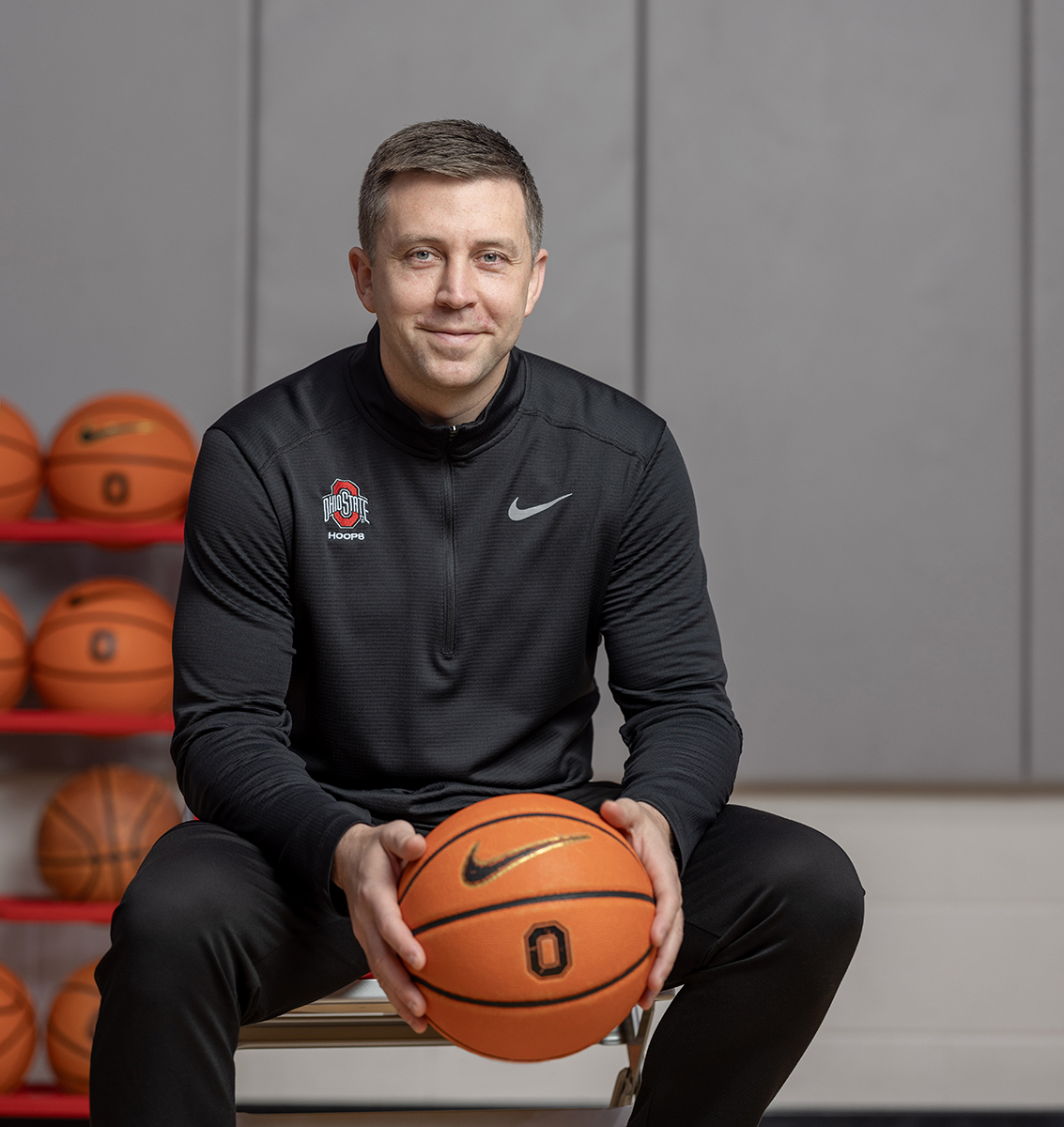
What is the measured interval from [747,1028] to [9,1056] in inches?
54.4

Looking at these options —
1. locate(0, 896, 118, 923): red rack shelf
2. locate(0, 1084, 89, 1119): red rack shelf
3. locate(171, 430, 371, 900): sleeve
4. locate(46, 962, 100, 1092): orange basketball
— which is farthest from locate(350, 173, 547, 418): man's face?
locate(0, 1084, 89, 1119): red rack shelf

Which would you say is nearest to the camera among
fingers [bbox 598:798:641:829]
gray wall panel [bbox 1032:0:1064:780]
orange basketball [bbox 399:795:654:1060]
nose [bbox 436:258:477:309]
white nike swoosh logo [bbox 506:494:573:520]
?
orange basketball [bbox 399:795:654:1060]

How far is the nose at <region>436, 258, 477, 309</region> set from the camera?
Answer: 4.32 feet

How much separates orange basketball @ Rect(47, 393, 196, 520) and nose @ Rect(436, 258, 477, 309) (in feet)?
2.70

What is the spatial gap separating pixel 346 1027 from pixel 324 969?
0.57 feet

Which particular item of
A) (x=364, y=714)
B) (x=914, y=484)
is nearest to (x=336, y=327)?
(x=364, y=714)

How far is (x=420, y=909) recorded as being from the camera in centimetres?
100

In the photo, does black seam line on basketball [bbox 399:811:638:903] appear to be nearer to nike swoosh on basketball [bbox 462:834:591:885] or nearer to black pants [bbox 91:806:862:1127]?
nike swoosh on basketball [bbox 462:834:591:885]

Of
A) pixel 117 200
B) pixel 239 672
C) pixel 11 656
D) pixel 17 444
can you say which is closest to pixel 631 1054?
pixel 239 672

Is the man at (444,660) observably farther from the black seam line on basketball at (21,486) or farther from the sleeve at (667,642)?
the black seam line on basketball at (21,486)

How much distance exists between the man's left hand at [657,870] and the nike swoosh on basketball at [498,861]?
128 millimetres

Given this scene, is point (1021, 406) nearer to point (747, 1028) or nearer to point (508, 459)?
point (508, 459)

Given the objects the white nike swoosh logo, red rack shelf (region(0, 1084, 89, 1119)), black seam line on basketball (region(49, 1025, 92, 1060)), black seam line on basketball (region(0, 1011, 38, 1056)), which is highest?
the white nike swoosh logo

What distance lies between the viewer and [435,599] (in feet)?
4.55
